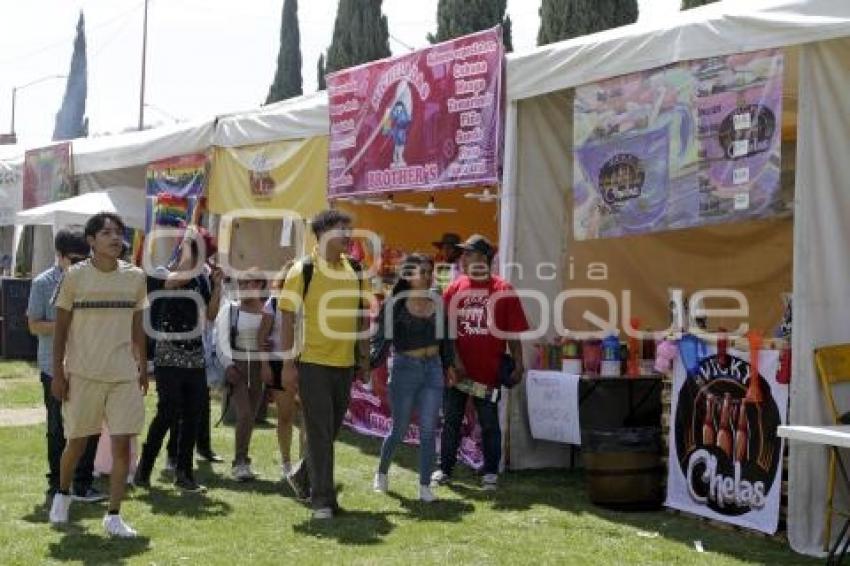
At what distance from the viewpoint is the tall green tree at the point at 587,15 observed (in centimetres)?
2392

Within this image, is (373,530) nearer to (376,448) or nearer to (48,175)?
(376,448)

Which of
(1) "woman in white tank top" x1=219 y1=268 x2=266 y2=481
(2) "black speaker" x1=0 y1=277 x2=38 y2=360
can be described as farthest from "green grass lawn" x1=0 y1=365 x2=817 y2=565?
(2) "black speaker" x1=0 y1=277 x2=38 y2=360

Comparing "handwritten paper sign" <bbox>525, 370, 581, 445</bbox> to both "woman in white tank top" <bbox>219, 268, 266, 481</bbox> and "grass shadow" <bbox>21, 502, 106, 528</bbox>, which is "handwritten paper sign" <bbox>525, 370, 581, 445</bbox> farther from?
"grass shadow" <bbox>21, 502, 106, 528</bbox>

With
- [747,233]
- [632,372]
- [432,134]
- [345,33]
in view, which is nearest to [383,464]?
[632,372]

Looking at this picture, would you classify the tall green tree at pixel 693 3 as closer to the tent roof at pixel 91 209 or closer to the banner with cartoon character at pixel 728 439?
the tent roof at pixel 91 209

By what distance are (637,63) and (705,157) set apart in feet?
2.71

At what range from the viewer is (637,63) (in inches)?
285

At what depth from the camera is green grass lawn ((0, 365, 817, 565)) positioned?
6086mm

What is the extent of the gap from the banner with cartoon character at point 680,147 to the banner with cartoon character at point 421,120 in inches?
37.8

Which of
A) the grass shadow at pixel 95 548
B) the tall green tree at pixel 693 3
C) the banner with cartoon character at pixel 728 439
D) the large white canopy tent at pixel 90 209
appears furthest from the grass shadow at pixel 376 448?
the tall green tree at pixel 693 3

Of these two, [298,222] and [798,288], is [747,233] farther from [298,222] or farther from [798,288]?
[298,222]

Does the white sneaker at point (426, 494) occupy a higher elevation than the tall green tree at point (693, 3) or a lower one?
lower

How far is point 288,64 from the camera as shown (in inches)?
1740

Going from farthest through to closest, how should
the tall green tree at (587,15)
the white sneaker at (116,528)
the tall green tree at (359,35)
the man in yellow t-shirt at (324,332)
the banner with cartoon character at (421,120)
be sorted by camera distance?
the tall green tree at (359,35) < the tall green tree at (587,15) < the banner with cartoon character at (421,120) < the man in yellow t-shirt at (324,332) < the white sneaker at (116,528)
